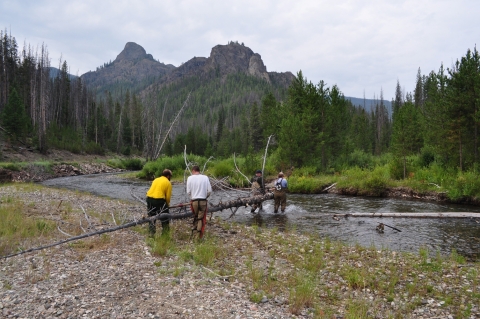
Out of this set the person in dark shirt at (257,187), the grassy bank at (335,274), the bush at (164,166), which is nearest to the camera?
the grassy bank at (335,274)

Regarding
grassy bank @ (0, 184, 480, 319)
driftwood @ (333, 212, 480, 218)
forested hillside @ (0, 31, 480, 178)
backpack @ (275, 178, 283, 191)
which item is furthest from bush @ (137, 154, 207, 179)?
grassy bank @ (0, 184, 480, 319)

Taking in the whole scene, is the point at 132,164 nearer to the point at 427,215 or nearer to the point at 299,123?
the point at 299,123

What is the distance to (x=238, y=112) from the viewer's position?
474ft

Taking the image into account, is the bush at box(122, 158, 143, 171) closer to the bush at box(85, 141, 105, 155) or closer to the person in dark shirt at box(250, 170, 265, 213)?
the bush at box(85, 141, 105, 155)

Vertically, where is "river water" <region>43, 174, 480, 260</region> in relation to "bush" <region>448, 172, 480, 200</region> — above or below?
below

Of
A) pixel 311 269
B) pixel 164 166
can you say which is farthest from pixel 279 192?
pixel 164 166

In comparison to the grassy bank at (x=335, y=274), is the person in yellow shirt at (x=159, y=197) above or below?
above

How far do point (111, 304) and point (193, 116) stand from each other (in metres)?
162

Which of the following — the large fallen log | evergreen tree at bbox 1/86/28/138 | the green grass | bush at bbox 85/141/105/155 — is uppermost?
evergreen tree at bbox 1/86/28/138

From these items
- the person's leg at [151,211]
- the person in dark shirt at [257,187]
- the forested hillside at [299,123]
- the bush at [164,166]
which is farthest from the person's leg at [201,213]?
the bush at [164,166]

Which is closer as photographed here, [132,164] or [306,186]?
[306,186]

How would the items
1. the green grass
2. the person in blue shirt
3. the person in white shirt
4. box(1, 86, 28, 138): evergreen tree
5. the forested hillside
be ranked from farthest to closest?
box(1, 86, 28, 138): evergreen tree < the forested hillside < the person in blue shirt < the person in white shirt < the green grass

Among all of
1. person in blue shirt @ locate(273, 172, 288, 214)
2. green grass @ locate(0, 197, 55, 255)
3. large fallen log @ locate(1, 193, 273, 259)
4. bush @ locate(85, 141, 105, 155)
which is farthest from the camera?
bush @ locate(85, 141, 105, 155)

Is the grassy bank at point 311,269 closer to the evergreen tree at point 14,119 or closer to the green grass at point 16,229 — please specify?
the green grass at point 16,229
